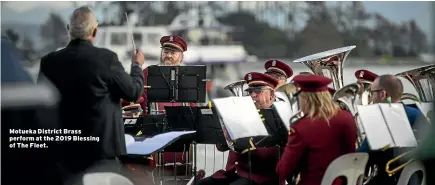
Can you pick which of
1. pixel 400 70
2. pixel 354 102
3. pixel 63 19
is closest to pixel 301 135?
pixel 354 102

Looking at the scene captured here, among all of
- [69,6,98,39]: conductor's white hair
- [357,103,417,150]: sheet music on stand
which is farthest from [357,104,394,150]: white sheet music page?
[69,6,98,39]: conductor's white hair

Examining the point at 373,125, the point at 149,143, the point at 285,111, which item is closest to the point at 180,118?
the point at 149,143

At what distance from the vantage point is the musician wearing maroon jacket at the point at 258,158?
5738 mm

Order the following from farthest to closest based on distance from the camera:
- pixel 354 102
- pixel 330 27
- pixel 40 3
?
1. pixel 330 27
2. pixel 354 102
3. pixel 40 3

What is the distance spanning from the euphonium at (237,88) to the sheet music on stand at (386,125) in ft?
4.28

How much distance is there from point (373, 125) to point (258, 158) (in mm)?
927

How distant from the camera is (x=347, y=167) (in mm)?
5090

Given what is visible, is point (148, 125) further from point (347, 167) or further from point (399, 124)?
point (399, 124)

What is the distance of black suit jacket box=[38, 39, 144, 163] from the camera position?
495 centimetres

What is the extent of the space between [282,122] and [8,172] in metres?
1.49

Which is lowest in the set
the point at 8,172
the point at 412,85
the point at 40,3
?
the point at 8,172

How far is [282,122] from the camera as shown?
213 inches

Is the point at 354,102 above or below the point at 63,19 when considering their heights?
below

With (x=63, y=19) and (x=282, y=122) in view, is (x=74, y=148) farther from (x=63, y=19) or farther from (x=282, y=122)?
(x=282, y=122)
